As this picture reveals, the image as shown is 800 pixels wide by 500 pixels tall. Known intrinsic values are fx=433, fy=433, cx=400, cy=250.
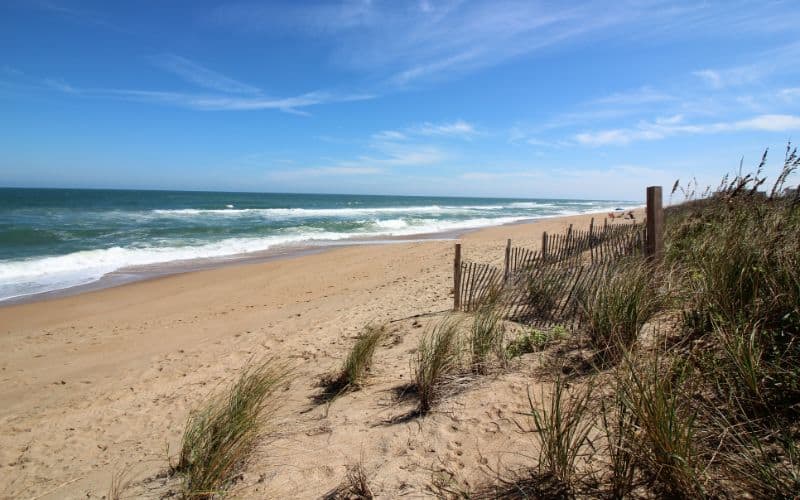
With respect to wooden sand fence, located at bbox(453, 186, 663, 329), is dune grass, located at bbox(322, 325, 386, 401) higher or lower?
lower

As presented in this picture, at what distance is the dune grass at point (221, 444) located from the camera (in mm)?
2648

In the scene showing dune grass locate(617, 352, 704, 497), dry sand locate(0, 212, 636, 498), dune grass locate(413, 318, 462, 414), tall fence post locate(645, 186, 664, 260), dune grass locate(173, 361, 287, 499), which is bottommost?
dry sand locate(0, 212, 636, 498)

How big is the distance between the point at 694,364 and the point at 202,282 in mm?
12302

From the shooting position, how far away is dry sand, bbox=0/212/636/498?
9.32 ft

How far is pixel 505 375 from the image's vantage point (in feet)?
12.0

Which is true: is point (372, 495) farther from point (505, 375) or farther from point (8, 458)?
point (8, 458)

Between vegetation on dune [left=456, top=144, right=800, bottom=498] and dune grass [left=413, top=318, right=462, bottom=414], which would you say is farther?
dune grass [left=413, top=318, right=462, bottom=414]

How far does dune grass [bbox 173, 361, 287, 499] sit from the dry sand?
5.3 inches

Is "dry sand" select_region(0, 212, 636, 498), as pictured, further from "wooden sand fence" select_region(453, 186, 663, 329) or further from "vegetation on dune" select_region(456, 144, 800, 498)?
"wooden sand fence" select_region(453, 186, 663, 329)

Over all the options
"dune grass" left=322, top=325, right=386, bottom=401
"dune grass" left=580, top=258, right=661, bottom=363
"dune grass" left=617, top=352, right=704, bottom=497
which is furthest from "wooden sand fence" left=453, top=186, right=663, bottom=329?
"dune grass" left=617, top=352, right=704, bottom=497

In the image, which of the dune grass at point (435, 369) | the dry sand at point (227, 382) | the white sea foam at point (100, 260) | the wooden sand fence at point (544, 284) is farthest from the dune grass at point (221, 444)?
the white sea foam at point (100, 260)

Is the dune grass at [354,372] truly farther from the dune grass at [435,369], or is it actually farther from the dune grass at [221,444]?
the dune grass at [221,444]

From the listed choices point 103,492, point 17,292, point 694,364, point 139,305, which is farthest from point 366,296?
point 17,292

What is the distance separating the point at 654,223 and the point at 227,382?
5385mm
